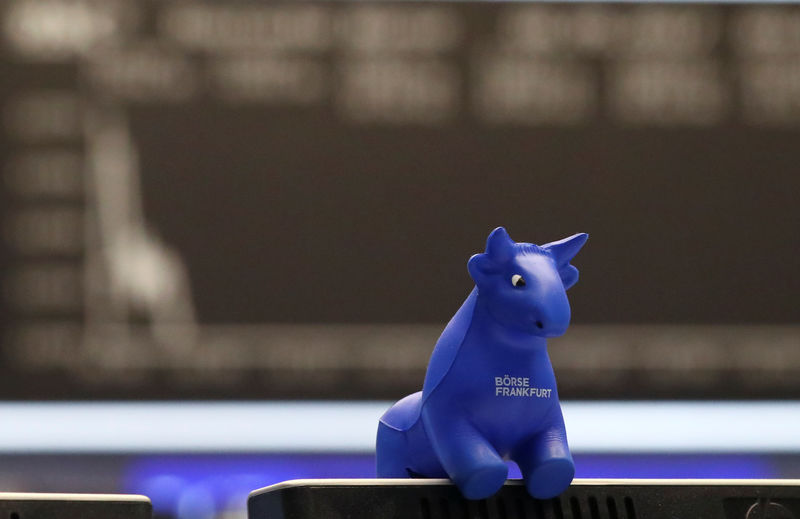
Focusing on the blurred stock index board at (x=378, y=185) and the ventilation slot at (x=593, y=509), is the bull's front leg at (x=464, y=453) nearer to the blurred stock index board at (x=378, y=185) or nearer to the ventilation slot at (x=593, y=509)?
the ventilation slot at (x=593, y=509)

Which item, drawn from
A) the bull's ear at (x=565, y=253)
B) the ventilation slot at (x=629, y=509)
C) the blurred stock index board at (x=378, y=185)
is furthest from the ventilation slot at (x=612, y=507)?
the blurred stock index board at (x=378, y=185)

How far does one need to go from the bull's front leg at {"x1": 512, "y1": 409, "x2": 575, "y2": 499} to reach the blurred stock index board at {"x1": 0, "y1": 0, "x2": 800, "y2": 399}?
3.19ft

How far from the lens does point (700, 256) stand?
5.07ft

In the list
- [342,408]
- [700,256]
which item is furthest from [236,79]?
[700,256]

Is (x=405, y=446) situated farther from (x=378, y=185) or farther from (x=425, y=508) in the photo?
(x=378, y=185)

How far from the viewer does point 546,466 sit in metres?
0.47

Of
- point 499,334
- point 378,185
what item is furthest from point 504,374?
point 378,185

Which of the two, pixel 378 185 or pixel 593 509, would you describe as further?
pixel 378 185

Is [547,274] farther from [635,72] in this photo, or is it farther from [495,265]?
[635,72]

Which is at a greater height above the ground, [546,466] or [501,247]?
[501,247]

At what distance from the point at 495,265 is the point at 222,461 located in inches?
38.5

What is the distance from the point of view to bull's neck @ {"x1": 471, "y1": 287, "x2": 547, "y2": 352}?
1.65 ft

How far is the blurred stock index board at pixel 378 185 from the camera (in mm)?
1478

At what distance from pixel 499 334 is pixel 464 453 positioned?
6 centimetres
